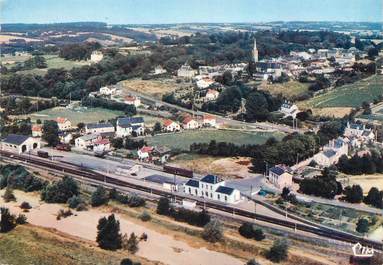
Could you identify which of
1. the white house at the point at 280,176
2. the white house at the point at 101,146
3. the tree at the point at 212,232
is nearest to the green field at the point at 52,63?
the white house at the point at 101,146

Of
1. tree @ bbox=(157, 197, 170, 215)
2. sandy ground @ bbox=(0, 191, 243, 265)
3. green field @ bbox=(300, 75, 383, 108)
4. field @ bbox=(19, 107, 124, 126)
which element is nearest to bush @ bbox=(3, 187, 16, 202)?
sandy ground @ bbox=(0, 191, 243, 265)

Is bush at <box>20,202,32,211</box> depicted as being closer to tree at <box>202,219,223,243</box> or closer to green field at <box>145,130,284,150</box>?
tree at <box>202,219,223,243</box>

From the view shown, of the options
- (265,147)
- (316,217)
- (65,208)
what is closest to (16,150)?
(65,208)

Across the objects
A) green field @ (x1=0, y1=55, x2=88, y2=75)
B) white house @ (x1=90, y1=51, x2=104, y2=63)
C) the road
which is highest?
white house @ (x1=90, y1=51, x2=104, y2=63)

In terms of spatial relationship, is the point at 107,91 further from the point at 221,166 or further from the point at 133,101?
the point at 221,166

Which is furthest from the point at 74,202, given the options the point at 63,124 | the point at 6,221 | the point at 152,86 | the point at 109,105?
the point at 152,86

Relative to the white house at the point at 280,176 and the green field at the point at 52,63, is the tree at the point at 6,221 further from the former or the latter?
the green field at the point at 52,63

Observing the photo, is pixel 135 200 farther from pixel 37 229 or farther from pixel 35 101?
pixel 35 101
